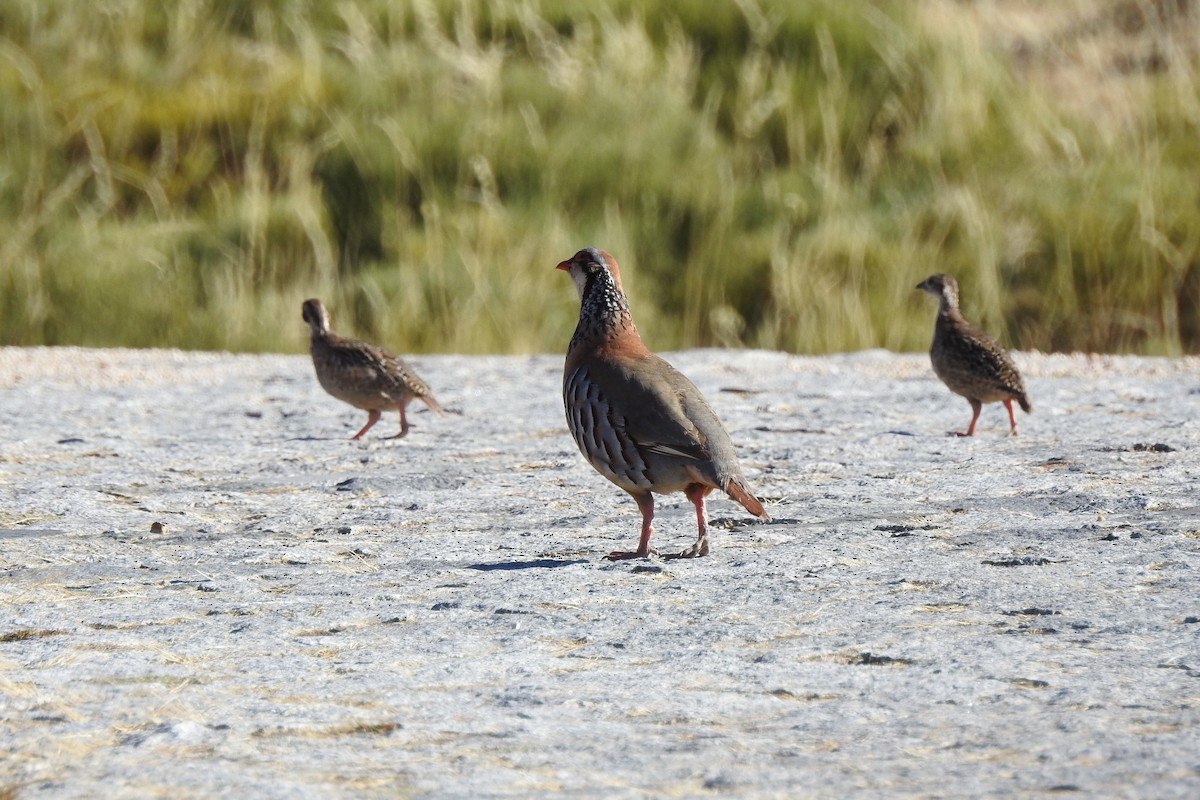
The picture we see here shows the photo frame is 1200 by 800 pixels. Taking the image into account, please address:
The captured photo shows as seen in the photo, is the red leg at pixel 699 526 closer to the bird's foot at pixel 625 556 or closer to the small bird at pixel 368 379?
the bird's foot at pixel 625 556

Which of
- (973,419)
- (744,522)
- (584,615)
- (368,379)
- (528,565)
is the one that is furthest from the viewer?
(368,379)

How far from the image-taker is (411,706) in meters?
3.26

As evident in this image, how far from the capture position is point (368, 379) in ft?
23.0

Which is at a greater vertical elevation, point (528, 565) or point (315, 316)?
point (315, 316)

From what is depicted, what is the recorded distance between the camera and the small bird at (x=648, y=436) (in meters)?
4.55

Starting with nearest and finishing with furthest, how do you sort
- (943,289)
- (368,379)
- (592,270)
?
1. (592,270)
2. (368,379)
3. (943,289)

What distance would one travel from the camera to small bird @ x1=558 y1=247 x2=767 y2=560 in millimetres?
4555

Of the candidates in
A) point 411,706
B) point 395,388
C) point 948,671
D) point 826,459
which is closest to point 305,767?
point 411,706

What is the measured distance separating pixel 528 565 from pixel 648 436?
465 millimetres

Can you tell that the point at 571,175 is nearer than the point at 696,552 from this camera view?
No

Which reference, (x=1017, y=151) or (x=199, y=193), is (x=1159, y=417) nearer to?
(x=1017, y=151)

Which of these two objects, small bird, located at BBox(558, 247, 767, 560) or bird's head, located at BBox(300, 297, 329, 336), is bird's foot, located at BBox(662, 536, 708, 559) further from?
bird's head, located at BBox(300, 297, 329, 336)

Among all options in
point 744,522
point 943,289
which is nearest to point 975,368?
point 943,289

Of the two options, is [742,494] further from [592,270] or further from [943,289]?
[943,289]
